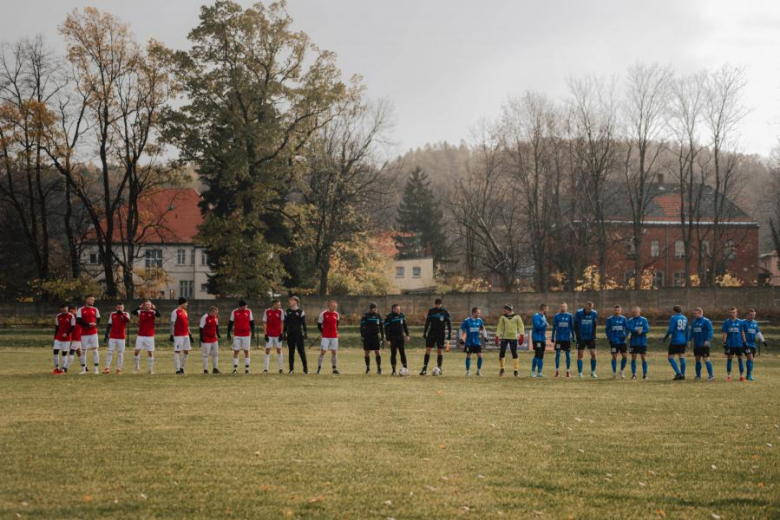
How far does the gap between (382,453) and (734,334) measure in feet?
61.2

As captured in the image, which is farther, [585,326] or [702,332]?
[585,326]

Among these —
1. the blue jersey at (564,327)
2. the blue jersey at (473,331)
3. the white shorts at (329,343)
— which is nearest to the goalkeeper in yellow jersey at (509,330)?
the blue jersey at (473,331)

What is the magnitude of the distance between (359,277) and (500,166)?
50.3 ft

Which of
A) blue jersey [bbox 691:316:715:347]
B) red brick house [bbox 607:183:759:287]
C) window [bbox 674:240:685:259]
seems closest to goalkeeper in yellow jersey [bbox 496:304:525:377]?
blue jersey [bbox 691:316:715:347]

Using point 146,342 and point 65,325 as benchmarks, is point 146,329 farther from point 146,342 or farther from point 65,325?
point 65,325

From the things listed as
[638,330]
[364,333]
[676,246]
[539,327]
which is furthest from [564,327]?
[676,246]

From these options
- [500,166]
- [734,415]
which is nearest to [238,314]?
[734,415]

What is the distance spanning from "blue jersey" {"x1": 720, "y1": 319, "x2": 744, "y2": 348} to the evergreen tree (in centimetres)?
7031

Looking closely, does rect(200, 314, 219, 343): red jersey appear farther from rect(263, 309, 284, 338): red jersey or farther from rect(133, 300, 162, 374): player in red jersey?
rect(263, 309, 284, 338): red jersey

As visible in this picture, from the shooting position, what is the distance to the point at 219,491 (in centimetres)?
823

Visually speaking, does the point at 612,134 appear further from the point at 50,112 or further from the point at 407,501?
the point at 407,501

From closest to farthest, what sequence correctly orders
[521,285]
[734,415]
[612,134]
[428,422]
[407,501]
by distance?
[407,501] < [428,422] < [734,415] < [612,134] < [521,285]

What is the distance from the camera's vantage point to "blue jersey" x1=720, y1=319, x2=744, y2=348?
25.2 meters

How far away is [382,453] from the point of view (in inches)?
407
